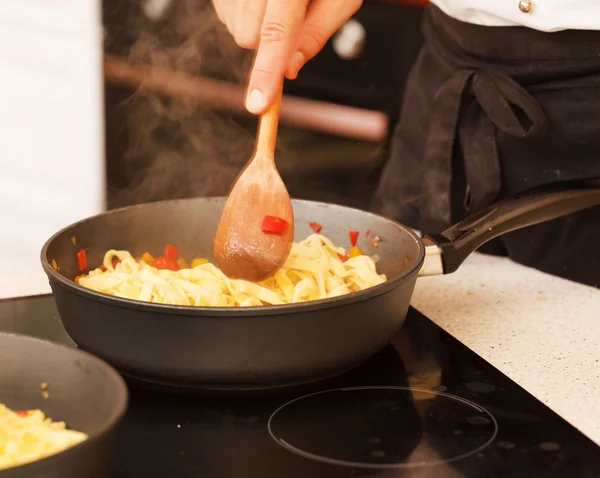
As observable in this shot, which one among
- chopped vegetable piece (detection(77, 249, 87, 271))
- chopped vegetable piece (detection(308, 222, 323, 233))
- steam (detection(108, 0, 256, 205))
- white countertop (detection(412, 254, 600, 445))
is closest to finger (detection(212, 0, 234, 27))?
chopped vegetable piece (detection(308, 222, 323, 233))

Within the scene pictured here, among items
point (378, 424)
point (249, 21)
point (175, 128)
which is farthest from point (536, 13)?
point (175, 128)

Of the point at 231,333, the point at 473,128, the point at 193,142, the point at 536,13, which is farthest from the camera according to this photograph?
the point at 193,142

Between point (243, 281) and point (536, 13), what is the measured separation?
82cm

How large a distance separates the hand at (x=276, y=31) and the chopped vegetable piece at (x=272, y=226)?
179 millimetres

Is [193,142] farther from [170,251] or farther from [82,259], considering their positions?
[82,259]

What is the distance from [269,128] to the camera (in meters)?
1.39

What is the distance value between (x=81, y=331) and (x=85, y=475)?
46 centimetres

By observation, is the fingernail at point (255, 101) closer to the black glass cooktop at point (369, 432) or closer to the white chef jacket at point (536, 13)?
the black glass cooktop at point (369, 432)

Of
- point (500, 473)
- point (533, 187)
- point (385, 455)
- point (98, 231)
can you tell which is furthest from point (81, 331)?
point (533, 187)

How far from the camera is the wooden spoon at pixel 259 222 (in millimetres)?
1388

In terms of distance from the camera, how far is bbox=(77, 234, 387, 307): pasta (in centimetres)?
132

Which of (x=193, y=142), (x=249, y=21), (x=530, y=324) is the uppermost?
(x=249, y=21)

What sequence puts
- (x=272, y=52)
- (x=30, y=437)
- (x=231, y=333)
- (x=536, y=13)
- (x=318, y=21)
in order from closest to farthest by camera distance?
(x=30, y=437) → (x=231, y=333) → (x=272, y=52) → (x=318, y=21) → (x=536, y=13)

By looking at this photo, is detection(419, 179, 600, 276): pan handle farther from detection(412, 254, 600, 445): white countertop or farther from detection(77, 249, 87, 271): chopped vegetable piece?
detection(77, 249, 87, 271): chopped vegetable piece
